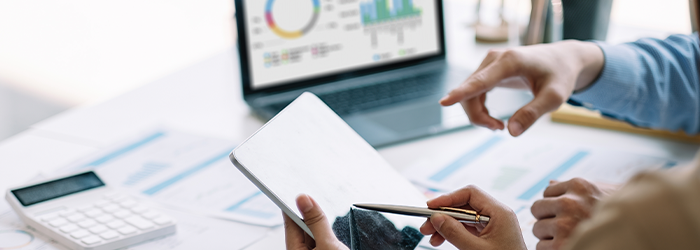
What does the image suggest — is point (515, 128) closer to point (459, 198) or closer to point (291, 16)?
point (459, 198)

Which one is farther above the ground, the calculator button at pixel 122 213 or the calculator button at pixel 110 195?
the calculator button at pixel 110 195

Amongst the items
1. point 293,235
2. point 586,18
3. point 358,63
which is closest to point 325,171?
point 293,235

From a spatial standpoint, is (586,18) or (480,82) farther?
(586,18)

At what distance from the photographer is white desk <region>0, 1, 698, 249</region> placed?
95 cm

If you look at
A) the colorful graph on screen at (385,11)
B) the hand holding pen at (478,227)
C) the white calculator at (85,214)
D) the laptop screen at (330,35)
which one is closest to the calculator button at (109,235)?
the white calculator at (85,214)

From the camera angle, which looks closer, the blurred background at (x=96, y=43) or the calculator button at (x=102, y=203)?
the calculator button at (x=102, y=203)

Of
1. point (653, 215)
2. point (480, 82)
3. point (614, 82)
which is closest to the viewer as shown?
point (653, 215)

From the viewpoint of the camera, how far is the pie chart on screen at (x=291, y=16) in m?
1.11

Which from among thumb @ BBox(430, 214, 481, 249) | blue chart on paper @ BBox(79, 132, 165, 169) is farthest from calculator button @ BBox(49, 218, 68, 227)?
thumb @ BBox(430, 214, 481, 249)

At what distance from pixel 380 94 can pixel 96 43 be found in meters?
2.00

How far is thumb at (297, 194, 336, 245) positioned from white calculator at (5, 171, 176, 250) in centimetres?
25

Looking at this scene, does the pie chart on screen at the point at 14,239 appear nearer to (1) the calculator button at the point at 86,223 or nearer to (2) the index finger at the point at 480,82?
(1) the calculator button at the point at 86,223

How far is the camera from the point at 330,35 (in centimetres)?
116

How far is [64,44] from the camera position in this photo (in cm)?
271
